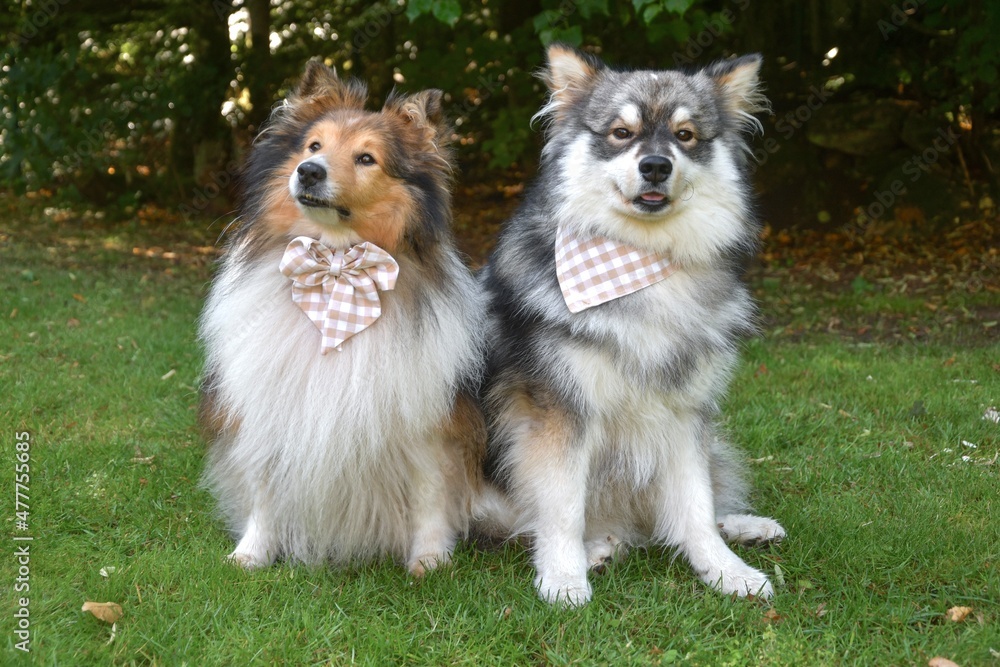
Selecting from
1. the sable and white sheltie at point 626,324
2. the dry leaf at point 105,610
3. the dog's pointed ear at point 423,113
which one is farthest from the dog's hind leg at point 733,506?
the dry leaf at point 105,610

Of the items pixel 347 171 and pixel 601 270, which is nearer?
pixel 347 171

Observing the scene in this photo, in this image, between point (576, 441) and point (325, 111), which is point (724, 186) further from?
point (325, 111)

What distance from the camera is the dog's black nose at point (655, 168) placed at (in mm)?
2951

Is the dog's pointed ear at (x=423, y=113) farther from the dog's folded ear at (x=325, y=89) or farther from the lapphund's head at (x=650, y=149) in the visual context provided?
the lapphund's head at (x=650, y=149)

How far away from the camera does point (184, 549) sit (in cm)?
339

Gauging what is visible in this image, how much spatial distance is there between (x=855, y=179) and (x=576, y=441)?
7.80 m

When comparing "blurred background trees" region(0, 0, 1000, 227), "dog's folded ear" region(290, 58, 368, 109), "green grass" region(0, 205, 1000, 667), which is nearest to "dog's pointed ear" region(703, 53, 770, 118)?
"dog's folded ear" region(290, 58, 368, 109)

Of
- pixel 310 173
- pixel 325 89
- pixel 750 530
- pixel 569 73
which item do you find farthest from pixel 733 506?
pixel 325 89

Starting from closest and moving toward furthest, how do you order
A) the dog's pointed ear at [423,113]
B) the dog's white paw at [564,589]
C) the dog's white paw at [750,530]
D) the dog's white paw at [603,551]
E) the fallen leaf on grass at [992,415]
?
the dog's white paw at [564,589]
the dog's pointed ear at [423,113]
the dog's white paw at [603,551]
the dog's white paw at [750,530]
the fallen leaf on grass at [992,415]

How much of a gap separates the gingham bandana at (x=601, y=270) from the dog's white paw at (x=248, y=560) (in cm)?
144

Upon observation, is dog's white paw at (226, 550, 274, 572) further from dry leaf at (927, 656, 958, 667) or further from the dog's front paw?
dry leaf at (927, 656, 958, 667)

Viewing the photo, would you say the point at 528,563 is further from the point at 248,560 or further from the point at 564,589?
the point at 248,560

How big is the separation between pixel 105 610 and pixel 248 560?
56cm

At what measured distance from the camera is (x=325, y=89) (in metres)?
3.24
